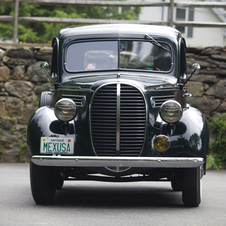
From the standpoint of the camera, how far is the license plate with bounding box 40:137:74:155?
511 centimetres

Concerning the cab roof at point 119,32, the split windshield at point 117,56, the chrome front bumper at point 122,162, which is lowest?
the chrome front bumper at point 122,162

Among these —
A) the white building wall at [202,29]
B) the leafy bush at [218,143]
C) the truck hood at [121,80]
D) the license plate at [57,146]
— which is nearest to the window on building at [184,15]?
the white building wall at [202,29]

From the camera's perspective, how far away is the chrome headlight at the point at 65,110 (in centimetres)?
521

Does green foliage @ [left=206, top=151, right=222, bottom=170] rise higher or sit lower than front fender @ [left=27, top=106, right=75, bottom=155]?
lower

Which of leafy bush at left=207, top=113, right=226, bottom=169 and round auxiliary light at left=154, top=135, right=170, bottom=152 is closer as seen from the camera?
round auxiliary light at left=154, top=135, right=170, bottom=152

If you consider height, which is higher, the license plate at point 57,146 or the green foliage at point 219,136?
the license plate at point 57,146

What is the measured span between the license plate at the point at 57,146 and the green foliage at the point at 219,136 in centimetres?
586

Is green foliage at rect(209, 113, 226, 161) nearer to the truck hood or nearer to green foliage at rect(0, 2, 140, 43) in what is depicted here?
the truck hood

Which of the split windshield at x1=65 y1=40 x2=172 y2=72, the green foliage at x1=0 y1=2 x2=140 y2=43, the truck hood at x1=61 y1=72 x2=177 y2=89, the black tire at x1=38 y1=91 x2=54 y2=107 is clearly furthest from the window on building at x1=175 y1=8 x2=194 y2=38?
the truck hood at x1=61 y1=72 x2=177 y2=89

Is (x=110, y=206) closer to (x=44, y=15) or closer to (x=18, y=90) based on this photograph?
(x=18, y=90)

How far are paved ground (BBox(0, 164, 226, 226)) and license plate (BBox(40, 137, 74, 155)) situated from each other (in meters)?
0.64

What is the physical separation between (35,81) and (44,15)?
14707 millimetres

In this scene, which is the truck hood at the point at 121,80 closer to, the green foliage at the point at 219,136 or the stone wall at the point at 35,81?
the green foliage at the point at 219,136

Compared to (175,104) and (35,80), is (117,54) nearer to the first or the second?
(175,104)
